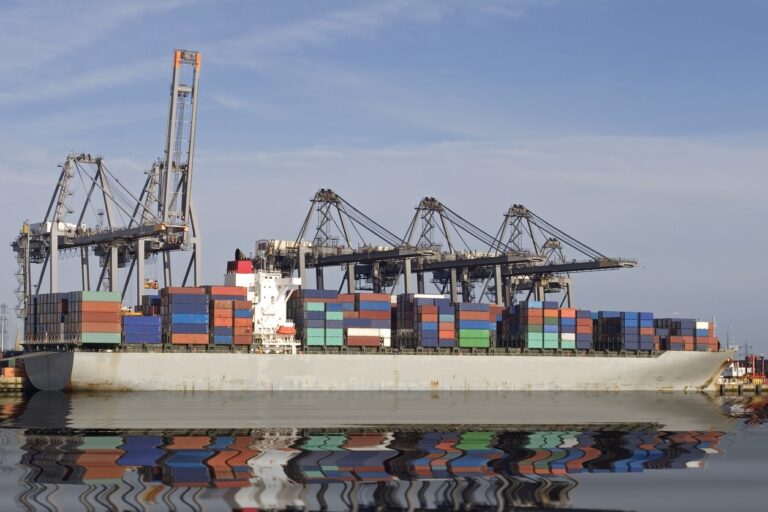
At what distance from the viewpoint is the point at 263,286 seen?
78.9 metres

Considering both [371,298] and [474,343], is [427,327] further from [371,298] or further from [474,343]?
[371,298]

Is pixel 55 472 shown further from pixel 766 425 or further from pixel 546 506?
pixel 766 425

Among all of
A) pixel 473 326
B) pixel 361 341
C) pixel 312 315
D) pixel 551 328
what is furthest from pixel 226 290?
pixel 551 328

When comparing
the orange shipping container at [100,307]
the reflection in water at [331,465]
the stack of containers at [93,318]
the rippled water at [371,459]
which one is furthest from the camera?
the orange shipping container at [100,307]

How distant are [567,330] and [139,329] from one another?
35457 mm

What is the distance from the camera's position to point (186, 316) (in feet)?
236

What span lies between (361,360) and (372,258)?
1814 centimetres

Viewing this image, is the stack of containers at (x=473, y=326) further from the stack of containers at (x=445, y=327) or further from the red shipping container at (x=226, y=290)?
the red shipping container at (x=226, y=290)

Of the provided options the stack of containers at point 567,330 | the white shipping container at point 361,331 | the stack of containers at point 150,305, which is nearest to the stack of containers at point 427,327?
the white shipping container at point 361,331

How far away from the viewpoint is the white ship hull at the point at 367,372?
70062mm

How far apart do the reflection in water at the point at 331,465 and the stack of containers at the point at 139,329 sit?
30172 mm

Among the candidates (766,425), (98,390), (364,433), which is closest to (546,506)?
(364,433)

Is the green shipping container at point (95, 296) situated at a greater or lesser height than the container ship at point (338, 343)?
greater

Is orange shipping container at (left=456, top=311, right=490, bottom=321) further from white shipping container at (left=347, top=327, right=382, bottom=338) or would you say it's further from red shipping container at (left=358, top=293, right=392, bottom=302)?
white shipping container at (left=347, top=327, right=382, bottom=338)
